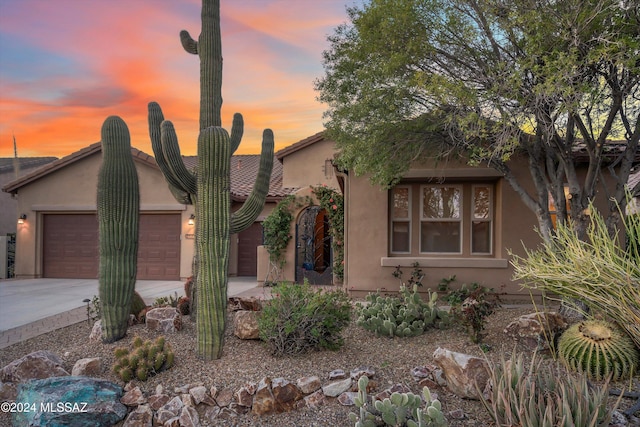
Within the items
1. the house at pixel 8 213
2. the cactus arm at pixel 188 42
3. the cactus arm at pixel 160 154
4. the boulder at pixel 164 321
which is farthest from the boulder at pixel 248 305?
the house at pixel 8 213

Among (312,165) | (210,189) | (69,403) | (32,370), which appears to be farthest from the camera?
(312,165)

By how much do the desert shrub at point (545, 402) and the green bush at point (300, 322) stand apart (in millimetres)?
2218

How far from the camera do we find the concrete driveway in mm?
9568

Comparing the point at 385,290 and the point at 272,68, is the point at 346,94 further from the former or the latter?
the point at 385,290

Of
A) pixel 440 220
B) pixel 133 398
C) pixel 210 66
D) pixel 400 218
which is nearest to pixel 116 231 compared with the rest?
pixel 133 398

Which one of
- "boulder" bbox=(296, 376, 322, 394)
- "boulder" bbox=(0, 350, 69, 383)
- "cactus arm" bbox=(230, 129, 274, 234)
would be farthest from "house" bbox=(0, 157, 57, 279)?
"boulder" bbox=(296, 376, 322, 394)

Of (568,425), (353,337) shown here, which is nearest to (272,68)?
(353,337)

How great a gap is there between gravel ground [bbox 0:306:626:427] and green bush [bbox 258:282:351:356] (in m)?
0.14

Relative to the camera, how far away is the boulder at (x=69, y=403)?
14.3 ft

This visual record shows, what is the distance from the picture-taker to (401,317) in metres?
6.66

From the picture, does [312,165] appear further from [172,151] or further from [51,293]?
[172,151]

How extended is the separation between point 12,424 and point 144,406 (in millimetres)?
1416

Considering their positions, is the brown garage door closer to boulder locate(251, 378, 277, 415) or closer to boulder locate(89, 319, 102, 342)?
boulder locate(89, 319, 102, 342)

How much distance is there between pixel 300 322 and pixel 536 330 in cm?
328
